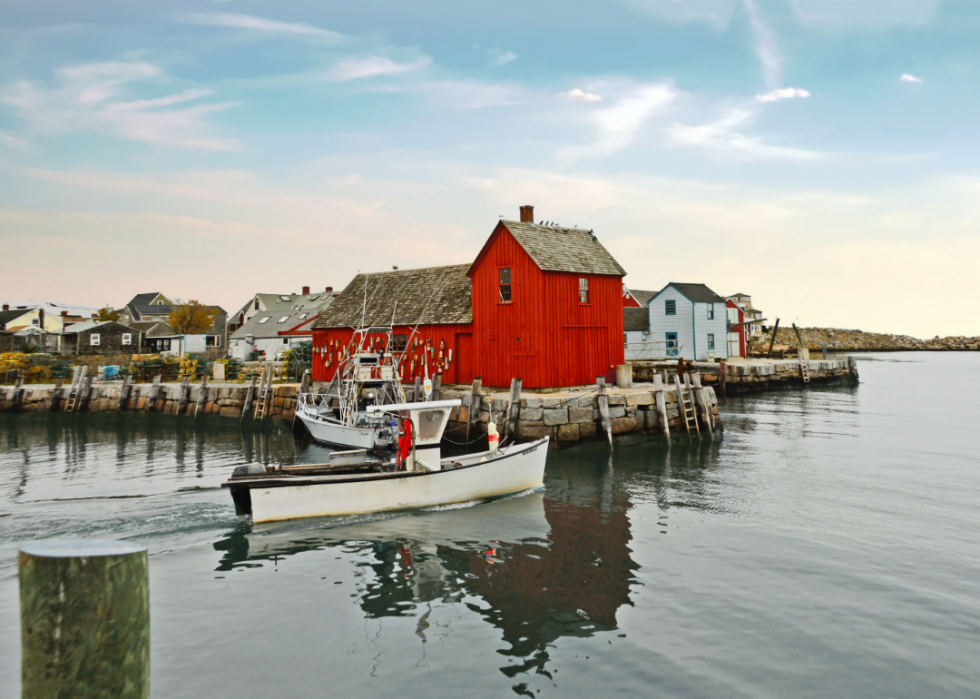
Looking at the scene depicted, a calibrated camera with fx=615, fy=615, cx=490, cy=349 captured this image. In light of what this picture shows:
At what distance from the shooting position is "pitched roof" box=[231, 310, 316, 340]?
57.1 meters

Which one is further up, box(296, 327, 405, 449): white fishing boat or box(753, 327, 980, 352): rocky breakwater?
box(753, 327, 980, 352): rocky breakwater

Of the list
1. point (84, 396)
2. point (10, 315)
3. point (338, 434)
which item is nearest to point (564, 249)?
point (338, 434)

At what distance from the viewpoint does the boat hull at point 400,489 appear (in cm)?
1280

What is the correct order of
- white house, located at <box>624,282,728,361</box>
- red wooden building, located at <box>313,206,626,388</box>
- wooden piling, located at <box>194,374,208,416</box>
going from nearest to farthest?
red wooden building, located at <box>313,206,626,388</box> → wooden piling, located at <box>194,374,208,416</box> → white house, located at <box>624,282,728,361</box>

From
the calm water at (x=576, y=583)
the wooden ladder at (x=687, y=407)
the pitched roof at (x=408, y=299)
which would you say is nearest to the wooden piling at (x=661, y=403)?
the wooden ladder at (x=687, y=407)

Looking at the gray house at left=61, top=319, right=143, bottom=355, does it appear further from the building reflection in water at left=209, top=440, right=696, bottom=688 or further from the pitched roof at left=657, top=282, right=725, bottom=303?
the building reflection in water at left=209, top=440, right=696, bottom=688

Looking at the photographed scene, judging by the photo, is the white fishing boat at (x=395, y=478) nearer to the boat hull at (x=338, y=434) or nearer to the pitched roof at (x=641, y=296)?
the boat hull at (x=338, y=434)

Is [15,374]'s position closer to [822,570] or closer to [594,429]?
[594,429]

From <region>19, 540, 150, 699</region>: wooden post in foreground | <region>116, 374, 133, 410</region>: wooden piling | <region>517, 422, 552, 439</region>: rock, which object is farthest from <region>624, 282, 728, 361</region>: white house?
<region>19, 540, 150, 699</region>: wooden post in foreground

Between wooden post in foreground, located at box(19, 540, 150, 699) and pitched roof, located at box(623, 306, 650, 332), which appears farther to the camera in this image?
pitched roof, located at box(623, 306, 650, 332)

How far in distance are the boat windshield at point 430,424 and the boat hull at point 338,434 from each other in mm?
5313

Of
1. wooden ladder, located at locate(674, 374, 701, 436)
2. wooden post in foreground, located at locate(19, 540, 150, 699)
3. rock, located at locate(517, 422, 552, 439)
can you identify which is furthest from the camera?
wooden ladder, located at locate(674, 374, 701, 436)

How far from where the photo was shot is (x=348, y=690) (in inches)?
267

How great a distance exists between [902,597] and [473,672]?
665 cm
